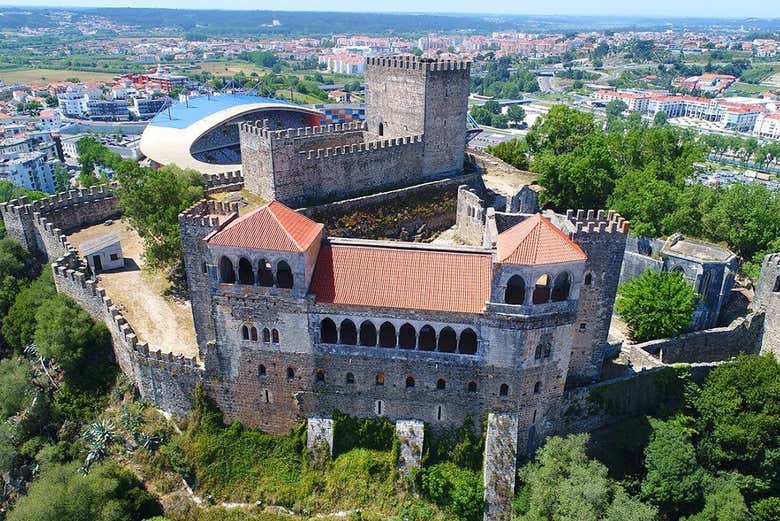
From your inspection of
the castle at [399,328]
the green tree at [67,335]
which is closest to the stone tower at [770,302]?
the castle at [399,328]

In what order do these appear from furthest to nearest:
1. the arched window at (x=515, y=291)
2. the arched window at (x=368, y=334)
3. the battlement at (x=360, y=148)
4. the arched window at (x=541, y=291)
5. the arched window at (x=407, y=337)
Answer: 1. the battlement at (x=360, y=148)
2. the arched window at (x=368, y=334)
3. the arched window at (x=407, y=337)
4. the arched window at (x=515, y=291)
5. the arched window at (x=541, y=291)

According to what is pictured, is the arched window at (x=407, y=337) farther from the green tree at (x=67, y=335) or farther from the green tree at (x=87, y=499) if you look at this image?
the green tree at (x=67, y=335)

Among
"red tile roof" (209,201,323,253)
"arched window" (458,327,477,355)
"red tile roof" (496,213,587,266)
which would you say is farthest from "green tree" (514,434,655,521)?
"red tile roof" (209,201,323,253)

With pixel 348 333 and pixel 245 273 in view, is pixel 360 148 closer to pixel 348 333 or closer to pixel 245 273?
pixel 245 273

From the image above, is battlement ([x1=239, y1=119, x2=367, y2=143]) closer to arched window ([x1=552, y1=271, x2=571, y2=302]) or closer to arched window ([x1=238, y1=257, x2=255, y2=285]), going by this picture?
arched window ([x1=238, y1=257, x2=255, y2=285])

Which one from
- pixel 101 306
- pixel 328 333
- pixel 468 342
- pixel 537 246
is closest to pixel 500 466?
pixel 468 342

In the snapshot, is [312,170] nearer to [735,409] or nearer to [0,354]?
[0,354]
